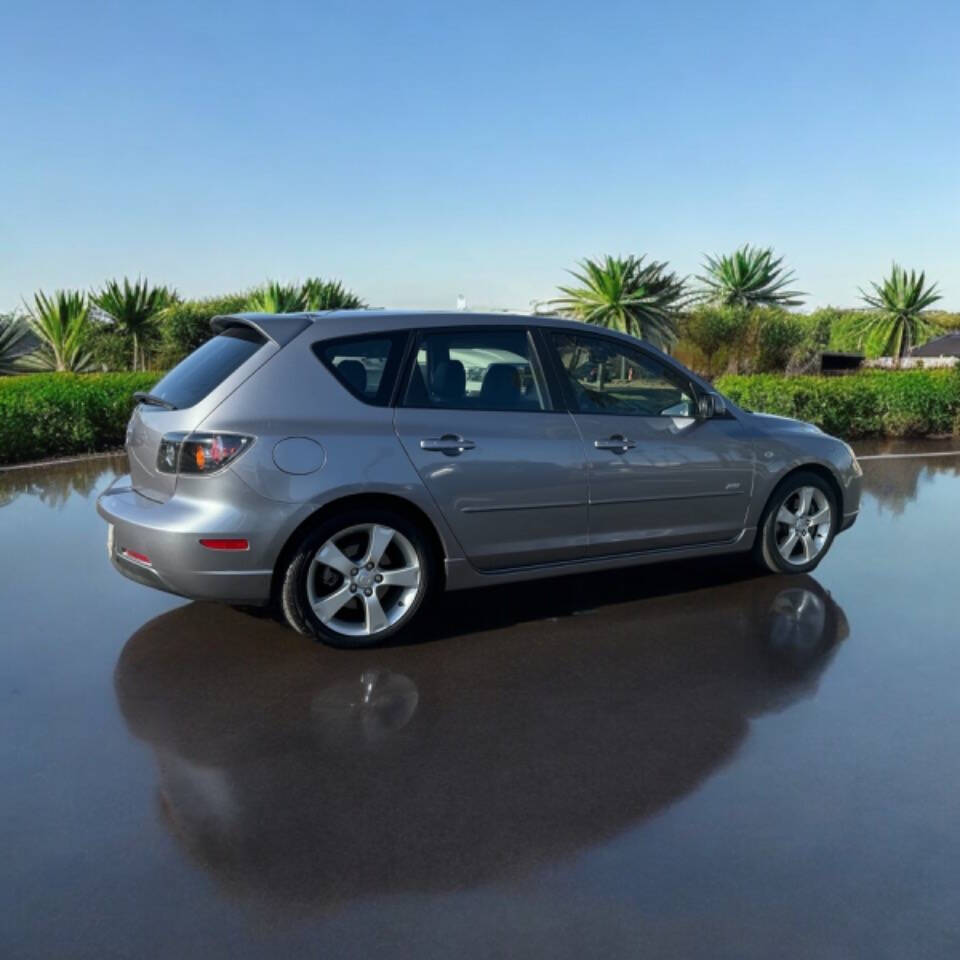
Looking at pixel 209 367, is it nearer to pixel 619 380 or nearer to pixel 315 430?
pixel 315 430

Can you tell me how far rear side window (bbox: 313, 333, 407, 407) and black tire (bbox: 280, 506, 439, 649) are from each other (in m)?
0.58

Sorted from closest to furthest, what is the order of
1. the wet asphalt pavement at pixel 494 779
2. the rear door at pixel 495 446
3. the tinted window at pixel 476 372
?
the wet asphalt pavement at pixel 494 779 < the rear door at pixel 495 446 < the tinted window at pixel 476 372

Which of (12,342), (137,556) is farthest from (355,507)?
(12,342)

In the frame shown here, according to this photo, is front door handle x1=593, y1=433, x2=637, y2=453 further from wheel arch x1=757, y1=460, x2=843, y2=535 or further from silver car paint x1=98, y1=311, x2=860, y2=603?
wheel arch x1=757, y1=460, x2=843, y2=535

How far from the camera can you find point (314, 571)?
5.07m

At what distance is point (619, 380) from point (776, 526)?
1.51 meters

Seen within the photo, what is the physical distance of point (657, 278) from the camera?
29.7 meters

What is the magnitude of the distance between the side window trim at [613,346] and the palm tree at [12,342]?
1621 cm

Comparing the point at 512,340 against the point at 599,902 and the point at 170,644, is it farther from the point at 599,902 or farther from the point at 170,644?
the point at 599,902

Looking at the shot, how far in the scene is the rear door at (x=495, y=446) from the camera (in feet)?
17.3

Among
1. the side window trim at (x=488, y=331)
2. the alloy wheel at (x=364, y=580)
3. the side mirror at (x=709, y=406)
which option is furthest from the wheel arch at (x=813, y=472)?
the alloy wheel at (x=364, y=580)

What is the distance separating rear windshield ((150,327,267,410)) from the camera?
16.7ft

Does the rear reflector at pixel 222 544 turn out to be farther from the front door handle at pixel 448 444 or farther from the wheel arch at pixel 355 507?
the front door handle at pixel 448 444

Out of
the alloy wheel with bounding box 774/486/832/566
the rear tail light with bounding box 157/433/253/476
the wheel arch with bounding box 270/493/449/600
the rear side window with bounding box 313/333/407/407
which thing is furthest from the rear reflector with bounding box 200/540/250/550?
the alloy wheel with bounding box 774/486/832/566
